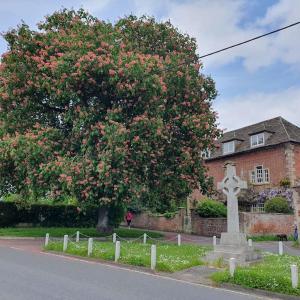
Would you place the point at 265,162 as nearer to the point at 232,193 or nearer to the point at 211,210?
the point at 211,210

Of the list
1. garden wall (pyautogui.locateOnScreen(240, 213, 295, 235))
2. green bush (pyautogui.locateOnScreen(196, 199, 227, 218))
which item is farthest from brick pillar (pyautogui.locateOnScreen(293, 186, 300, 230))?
green bush (pyautogui.locateOnScreen(196, 199, 227, 218))

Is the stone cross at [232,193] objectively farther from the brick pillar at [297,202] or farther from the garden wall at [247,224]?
the brick pillar at [297,202]

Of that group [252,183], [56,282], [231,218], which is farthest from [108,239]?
[252,183]

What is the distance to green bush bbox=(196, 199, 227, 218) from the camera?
108 feet

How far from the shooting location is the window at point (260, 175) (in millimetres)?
36447

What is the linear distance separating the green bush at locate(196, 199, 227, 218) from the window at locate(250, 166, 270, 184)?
225 inches

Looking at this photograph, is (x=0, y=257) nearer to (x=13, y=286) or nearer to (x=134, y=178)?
(x=13, y=286)

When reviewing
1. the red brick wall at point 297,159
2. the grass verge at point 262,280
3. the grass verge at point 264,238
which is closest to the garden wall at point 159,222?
the grass verge at point 264,238

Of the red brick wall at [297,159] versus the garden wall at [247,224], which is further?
the red brick wall at [297,159]

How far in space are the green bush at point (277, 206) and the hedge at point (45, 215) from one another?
14.8m

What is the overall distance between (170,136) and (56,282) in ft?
44.9

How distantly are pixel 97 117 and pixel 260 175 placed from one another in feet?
68.8

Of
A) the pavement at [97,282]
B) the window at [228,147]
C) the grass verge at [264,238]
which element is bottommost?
the pavement at [97,282]

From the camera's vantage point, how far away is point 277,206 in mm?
32312
